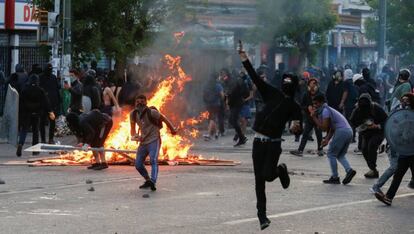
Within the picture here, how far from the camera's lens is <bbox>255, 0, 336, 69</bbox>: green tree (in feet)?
95.7

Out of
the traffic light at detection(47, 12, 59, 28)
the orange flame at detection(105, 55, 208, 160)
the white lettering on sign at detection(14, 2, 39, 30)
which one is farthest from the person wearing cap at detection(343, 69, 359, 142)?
the white lettering on sign at detection(14, 2, 39, 30)

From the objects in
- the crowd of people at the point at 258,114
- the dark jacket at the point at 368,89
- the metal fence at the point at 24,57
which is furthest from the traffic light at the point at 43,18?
the dark jacket at the point at 368,89

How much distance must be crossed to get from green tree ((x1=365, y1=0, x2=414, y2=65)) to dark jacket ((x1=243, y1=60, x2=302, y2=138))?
1385 inches

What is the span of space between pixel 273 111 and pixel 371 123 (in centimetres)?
594

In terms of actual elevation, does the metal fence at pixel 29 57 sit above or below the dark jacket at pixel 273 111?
below

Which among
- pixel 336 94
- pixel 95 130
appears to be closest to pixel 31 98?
pixel 95 130

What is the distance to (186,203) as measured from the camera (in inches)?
527

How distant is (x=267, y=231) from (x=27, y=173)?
272 inches

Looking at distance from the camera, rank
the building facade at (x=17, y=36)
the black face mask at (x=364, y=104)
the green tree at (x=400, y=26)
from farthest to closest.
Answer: the green tree at (x=400, y=26), the building facade at (x=17, y=36), the black face mask at (x=364, y=104)

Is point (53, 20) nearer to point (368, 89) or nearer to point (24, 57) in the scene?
point (24, 57)

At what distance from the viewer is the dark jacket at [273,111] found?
11.4 meters

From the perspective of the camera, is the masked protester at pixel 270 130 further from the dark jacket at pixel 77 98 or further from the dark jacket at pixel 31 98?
the dark jacket at pixel 31 98

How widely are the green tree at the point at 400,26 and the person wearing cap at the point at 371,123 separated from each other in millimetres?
29387

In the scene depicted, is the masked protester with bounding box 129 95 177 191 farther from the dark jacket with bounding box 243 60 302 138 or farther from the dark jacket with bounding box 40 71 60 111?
the dark jacket with bounding box 40 71 60 111
